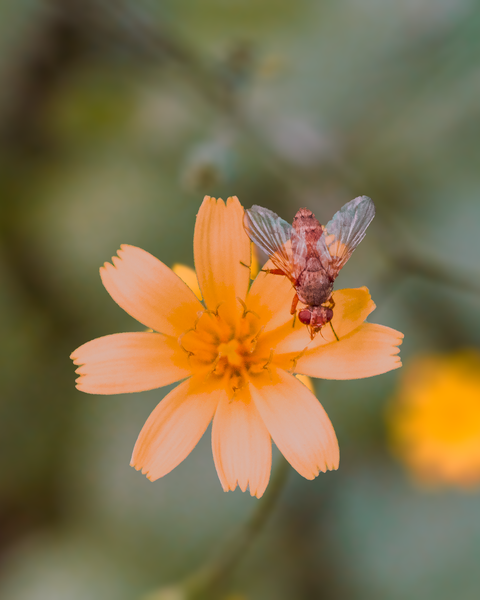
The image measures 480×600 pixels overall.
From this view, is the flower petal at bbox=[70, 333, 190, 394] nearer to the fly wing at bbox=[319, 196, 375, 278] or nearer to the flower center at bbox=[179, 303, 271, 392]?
the flower center at bbox=[179, 303, 271, 392]

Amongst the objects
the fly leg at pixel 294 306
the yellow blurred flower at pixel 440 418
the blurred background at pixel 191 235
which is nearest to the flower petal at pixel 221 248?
the fly leg at pixel 294 306

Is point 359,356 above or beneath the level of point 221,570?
above

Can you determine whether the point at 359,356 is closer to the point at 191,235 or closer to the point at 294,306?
the point at 294,306

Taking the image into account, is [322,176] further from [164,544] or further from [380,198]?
[164,544]

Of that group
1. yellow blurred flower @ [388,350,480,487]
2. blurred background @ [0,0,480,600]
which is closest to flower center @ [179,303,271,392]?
blurred background @ [0,0,480,600]

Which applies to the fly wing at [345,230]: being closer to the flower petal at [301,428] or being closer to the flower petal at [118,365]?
the flower petal at [301,428]

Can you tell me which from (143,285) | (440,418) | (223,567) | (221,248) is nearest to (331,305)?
(221,248)

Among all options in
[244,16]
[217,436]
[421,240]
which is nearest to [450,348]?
[421,240]
